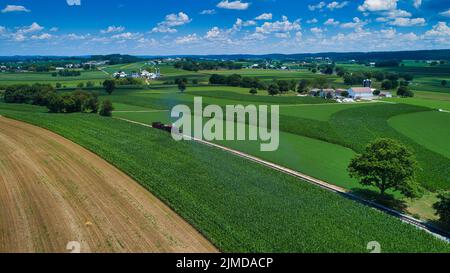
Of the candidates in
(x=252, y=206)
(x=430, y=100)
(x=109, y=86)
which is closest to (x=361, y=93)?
(x=430, y=100)

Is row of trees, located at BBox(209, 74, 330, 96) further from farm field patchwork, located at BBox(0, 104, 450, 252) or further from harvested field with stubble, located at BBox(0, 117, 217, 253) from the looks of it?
harvested field with stubble, located at BBox(0, 117, 217, 253)

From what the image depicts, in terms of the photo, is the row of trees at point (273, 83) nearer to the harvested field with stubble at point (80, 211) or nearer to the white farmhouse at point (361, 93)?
the white farmhouse at point (361, 93)

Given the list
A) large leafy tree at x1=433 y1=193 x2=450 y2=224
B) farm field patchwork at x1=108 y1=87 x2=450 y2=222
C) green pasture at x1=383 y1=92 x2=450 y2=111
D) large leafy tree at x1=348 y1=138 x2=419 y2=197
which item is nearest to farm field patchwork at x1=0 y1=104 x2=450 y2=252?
large leafy tree at x1=433 y1=193 x2=450 y2=224

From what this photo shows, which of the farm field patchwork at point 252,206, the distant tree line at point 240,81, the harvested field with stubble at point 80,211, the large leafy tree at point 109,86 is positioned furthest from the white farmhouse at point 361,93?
the harvested field with stubble at point 80,211

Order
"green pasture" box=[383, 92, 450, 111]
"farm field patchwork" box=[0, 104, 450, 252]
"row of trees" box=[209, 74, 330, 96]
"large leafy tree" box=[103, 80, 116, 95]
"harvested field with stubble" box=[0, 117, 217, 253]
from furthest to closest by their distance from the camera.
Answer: "row of trees" box=[209, 74, 330, 96] → "large leafy tree" box=[103, 80, 116, 95] → "green pasture" box=[383, 92, 450, 111] → "farm field patchwork" box=[0, 104, 450, 252] → "harvested field with stubble" box=[0, 117, 217, 253]

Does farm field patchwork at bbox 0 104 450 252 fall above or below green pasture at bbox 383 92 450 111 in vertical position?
below

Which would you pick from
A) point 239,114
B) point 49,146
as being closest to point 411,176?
point 49,146

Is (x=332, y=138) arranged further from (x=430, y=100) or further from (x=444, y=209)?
(x=430, y=100)
